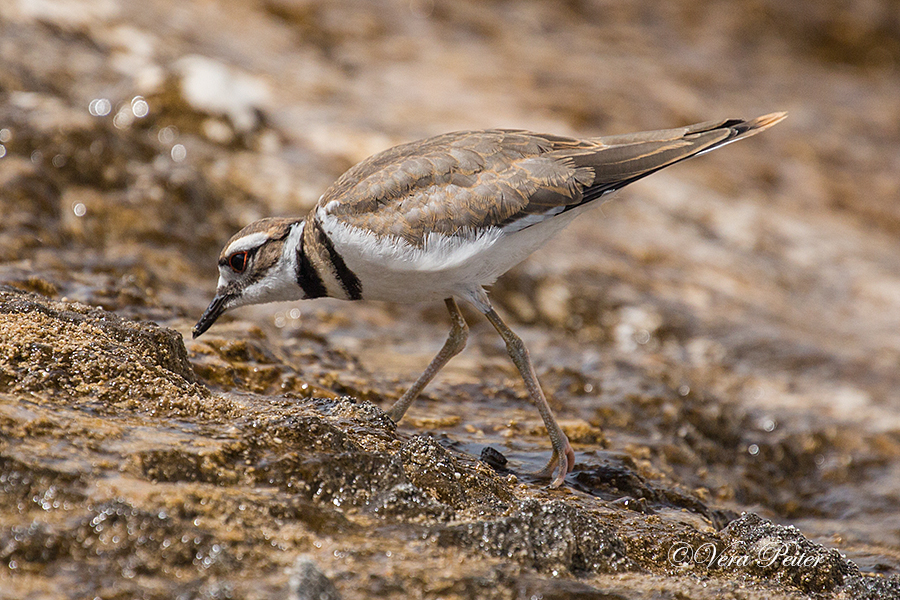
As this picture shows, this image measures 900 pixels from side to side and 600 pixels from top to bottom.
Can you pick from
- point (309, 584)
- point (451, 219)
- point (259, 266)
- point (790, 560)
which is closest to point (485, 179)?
point (451, 219)

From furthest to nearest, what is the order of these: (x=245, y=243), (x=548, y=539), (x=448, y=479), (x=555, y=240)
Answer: (x=555, y=240), (x=245, y=243), (x=448, y=479), (x=548, y=539)

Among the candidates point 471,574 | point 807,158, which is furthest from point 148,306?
point 807,158

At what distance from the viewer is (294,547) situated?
370 cm

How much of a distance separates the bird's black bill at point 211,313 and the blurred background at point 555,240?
0.15 metres

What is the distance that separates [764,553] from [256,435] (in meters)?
2.68

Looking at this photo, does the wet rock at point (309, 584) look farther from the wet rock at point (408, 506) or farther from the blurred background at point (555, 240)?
the blurred background at point (555, 240)

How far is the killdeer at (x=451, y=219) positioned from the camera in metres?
5.65

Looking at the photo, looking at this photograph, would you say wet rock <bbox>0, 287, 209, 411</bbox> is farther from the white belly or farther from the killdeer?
the white belly

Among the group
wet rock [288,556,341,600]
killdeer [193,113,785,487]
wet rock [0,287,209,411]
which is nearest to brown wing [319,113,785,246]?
killdeer [193,113,785,487]

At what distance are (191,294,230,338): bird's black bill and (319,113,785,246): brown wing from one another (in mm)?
1084

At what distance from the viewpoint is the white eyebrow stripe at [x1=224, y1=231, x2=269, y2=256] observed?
6209 millimetres

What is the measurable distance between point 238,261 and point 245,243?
142mm

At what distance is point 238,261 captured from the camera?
6238 millimetres

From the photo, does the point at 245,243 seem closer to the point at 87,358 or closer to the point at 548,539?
the point at 87,358
